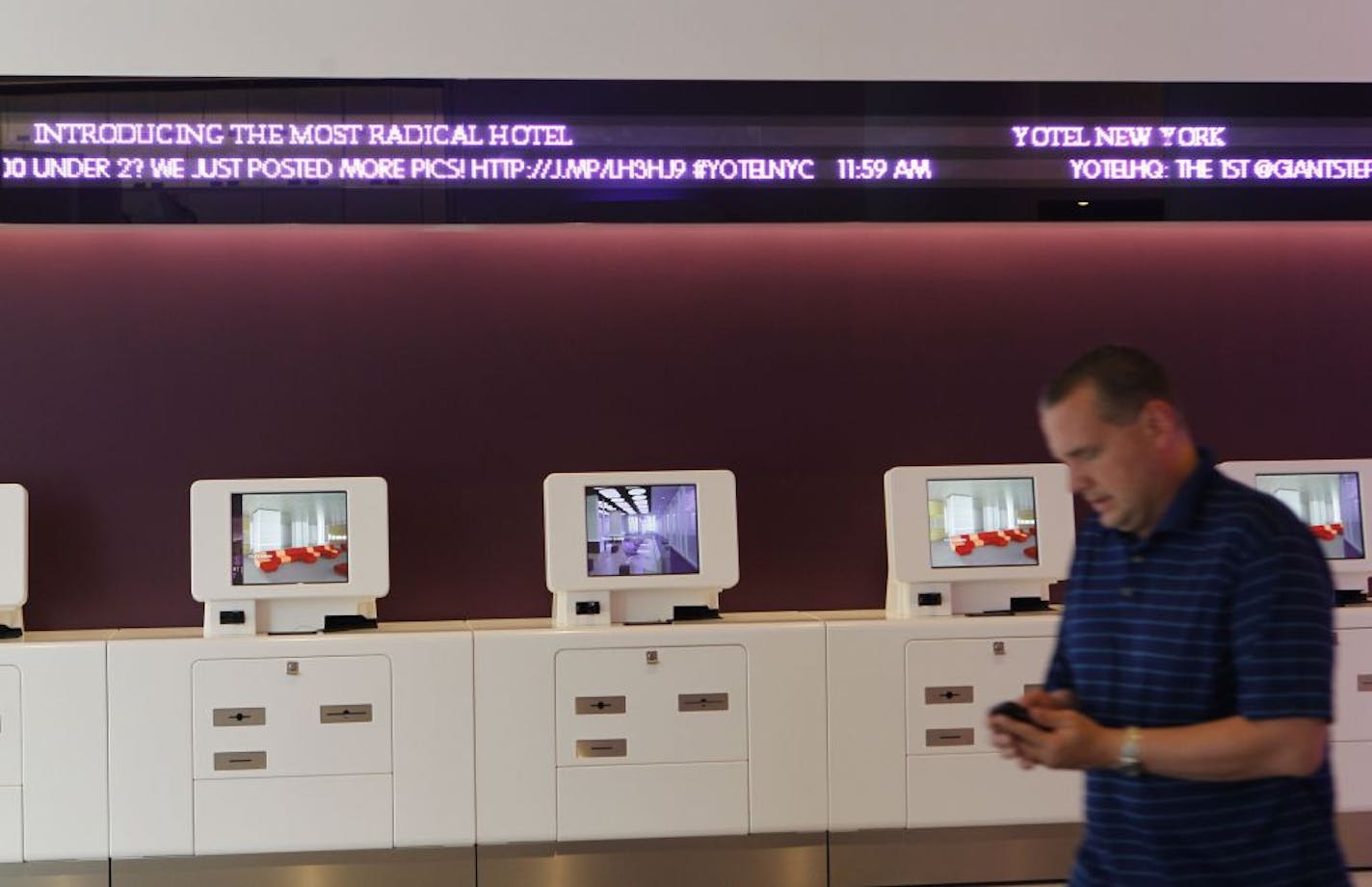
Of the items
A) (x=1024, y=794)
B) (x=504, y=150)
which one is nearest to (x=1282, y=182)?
(x=1024, y=794)

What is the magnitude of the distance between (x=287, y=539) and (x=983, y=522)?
216cm

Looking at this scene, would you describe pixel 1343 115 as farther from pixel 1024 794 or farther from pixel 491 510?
pixel 491 510

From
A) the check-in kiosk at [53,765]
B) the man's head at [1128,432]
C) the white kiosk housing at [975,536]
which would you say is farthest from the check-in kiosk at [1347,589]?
the check-in kiosk at [53,765]

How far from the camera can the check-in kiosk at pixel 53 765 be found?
15.2 ft

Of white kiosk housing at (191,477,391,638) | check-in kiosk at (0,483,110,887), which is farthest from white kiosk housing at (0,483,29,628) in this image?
white kiosk housing at (191,477,391,638)

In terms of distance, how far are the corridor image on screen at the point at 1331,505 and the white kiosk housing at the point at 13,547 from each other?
12.8ft

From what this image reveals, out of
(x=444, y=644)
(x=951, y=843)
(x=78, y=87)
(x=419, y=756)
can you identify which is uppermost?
(x=78, y=87)

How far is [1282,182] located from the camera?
5.31 metres

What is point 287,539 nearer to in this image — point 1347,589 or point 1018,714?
point 1018,714

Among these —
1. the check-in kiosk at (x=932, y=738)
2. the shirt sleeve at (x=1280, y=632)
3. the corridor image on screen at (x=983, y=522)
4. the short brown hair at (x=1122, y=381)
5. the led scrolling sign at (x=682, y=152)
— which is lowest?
the check-in kiosk at (x=932, y=738)

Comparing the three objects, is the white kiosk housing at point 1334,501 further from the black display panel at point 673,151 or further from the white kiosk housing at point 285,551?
the white kiosk housing at point 285,551

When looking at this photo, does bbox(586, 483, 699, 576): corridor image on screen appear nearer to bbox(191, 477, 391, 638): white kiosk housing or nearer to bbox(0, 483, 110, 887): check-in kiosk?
bbox(191, 477, 391, 638): white kiosk housing

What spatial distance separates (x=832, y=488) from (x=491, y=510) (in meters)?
1.17

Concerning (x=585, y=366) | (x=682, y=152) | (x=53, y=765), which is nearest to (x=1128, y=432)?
(x=682, y=152)
